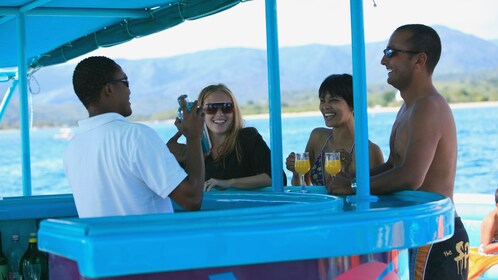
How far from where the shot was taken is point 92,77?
2.88 metres

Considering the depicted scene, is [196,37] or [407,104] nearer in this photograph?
[407,104]

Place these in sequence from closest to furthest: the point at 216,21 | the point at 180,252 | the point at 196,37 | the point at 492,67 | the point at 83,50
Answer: the point at 180,252 → the point at 83,50 → the point at 216,21 → the point at 196,37 → the point at 492,67

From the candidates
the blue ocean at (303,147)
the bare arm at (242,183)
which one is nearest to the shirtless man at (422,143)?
the bare arm at (242,183)

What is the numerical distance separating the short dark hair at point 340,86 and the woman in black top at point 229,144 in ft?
1.48

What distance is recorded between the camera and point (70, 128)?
252ft

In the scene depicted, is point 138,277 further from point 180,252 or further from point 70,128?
point 70,128

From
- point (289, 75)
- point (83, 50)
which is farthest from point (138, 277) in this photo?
point (289, 75)

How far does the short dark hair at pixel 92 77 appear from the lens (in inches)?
113

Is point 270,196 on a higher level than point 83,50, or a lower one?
lower

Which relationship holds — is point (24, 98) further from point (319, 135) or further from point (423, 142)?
point (423, 142)

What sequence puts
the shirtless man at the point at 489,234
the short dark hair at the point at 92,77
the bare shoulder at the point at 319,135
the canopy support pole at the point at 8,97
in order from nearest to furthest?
1. the short dark hair at the point at 92,77
2. the bare shoulder at the point at 319,135
3. the shirtless man at the point at 489,234
4. the canopy support pole at the point at 8,97

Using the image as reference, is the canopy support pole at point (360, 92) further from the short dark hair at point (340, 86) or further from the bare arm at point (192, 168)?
the short dark hair at point (340, 86)

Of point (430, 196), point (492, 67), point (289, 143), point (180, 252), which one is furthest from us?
point (492, 67)

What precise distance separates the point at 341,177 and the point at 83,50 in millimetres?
4312
